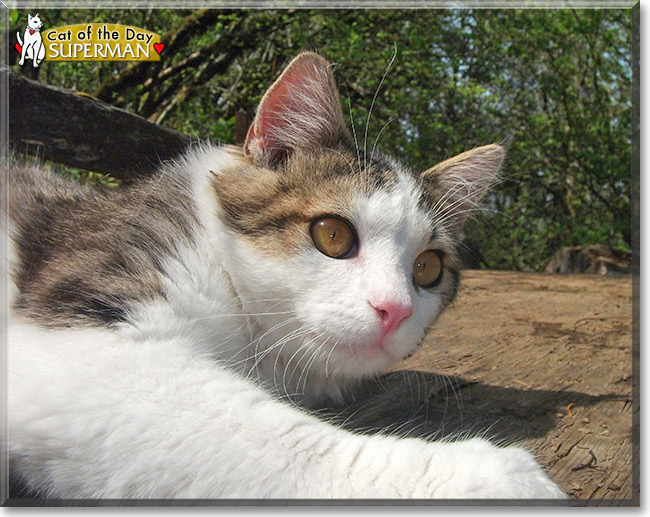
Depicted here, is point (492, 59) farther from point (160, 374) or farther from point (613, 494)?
point (160, 374)

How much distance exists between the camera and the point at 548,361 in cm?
167

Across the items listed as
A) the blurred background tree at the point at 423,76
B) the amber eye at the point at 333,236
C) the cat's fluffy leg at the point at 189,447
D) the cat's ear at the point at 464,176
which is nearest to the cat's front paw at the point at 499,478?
the cat's fluffy leg at the point at 189,447

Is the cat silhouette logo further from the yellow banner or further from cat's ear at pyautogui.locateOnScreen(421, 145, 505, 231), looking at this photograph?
cat's ear at pyautogui.locateOnScreen(421, 145, 505, 231)

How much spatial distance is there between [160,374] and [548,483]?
1.98 feet

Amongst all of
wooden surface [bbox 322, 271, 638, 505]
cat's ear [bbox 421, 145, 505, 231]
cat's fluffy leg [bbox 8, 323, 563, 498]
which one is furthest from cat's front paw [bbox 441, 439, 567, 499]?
cat's ear [bbox 421, 145, 505, 231]

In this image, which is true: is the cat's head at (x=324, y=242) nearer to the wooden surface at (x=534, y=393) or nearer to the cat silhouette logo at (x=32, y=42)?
the wooden surface at (x=534, y=393)

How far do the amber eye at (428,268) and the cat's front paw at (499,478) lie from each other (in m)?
0.46

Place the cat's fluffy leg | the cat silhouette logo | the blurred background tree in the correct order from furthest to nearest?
the blurred background tree, the cat silhouette logo, the cat's fluffy leg

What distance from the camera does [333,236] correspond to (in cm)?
112

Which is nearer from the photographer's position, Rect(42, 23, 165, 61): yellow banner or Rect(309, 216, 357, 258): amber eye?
Rect(309, 216, 357, 258): amber eye

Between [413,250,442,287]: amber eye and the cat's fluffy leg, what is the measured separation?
1.47ft

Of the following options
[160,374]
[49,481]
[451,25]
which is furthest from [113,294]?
[451,25]

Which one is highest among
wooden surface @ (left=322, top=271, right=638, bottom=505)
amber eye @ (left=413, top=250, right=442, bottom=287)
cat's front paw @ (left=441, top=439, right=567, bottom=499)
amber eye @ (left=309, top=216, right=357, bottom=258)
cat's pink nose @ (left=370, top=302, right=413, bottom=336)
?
amber eye @ (left=309, top=216, right=357, bottom=258)

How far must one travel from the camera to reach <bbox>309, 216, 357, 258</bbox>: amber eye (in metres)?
1.11
